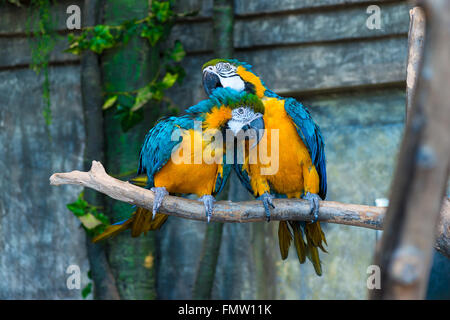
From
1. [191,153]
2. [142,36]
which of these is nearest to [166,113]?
[142,36]

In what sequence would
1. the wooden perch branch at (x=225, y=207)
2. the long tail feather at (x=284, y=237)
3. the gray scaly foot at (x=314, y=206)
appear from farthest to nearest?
the long tail feather at (x=284, y=237)
the gray scaly foot at (x=314, y=206)
the wooden perch branch at (x=225, y=207)

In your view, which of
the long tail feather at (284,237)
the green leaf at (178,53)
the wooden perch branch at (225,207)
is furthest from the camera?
the green leaf at (178,53)

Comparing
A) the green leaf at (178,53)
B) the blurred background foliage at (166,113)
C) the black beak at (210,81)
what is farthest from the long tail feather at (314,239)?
the green leaf at (178,53)

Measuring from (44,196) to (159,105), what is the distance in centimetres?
92

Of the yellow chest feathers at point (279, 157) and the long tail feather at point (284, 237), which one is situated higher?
the yellow chest feathers at point (279, 157)

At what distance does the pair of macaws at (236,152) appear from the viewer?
1888mm

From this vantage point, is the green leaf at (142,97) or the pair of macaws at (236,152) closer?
the pair of macaws at (236,152)

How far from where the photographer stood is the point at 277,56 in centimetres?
305

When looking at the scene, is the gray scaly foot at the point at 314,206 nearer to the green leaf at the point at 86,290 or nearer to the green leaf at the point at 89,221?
the green leaf at the point at 89,221

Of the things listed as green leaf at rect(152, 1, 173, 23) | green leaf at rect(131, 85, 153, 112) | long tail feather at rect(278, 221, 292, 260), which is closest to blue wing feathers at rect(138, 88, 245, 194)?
long tail feather at rect(278, 221, 292, 260)

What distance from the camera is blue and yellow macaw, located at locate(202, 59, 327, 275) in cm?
200

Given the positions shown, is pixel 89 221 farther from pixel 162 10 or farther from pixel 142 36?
pixel 162 10
